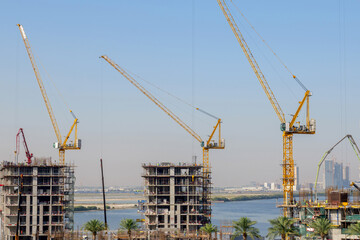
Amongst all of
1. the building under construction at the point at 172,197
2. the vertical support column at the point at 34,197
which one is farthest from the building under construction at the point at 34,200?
the building under construction at the point at 172,197

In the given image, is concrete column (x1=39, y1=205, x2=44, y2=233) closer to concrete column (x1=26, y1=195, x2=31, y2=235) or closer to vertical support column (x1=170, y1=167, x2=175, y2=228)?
concrete column (x1=26, y1=195, x2=31, y2=235)

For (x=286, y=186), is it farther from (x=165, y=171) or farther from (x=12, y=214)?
(x=12, y=214)

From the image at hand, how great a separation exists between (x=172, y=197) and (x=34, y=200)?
41.0 meters

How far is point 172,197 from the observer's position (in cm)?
18600

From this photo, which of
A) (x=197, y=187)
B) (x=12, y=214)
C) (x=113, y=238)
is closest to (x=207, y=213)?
(x=197, y=187)

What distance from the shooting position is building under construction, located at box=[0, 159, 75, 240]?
595 ft

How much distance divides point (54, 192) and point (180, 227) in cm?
3953

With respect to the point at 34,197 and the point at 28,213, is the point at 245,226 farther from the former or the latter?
the point at 28,213

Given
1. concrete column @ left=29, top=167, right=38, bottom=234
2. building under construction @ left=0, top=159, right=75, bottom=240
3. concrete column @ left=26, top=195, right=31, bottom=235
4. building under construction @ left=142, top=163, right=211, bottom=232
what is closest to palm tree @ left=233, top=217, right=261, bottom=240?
building under construction @ left=142, top=163, right=211, bottom=232

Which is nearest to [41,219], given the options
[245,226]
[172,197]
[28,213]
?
[28,213]

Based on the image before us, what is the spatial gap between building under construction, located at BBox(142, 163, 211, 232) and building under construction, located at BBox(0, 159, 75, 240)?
86.7 feet

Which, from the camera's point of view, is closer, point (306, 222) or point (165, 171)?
point (306, 222)

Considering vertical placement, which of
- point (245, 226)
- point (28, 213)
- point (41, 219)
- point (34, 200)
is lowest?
point (41, 219)

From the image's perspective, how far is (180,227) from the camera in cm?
18450
